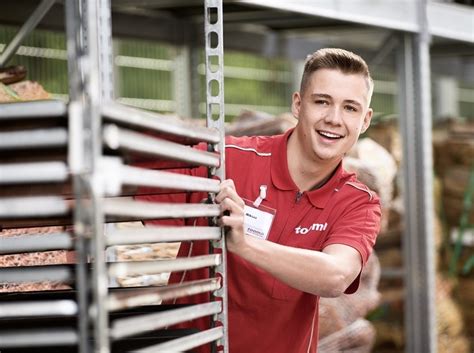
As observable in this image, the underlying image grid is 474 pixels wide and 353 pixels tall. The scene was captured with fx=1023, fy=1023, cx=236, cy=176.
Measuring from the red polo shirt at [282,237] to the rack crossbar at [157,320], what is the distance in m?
0.49

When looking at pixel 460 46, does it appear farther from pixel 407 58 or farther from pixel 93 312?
pixel 93 312

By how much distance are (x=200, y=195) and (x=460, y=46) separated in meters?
3.49

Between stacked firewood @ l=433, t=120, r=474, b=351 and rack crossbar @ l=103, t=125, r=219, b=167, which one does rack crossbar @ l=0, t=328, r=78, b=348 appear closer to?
rack crossbar @ l=103, t=125, r=219, b=167

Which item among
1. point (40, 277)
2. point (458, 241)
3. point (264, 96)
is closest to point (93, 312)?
point (40, 277)

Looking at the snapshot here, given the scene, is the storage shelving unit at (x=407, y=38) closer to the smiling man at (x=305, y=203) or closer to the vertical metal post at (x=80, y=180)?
the smiling man at (x=305, y=203)

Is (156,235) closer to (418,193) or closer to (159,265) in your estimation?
(159,265)

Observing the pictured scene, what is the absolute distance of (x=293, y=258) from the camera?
211cm

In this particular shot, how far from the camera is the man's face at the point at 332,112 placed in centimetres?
250

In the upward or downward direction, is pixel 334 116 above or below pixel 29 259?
above

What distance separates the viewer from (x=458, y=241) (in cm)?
534

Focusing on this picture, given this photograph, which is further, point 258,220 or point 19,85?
point 19,85

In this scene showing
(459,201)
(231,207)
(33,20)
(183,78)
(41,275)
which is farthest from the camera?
(459,201)

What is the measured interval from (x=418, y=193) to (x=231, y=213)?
8.90 ft

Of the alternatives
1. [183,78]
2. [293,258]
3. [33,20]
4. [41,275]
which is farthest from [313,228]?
[183,78]
